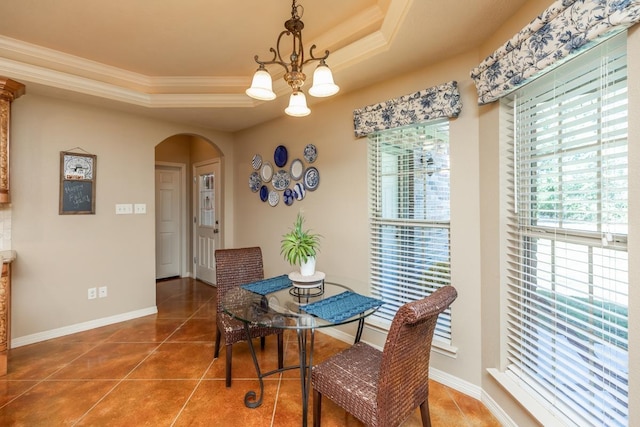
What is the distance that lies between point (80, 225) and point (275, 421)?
9.16 feet

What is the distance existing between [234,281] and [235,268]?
4.2 inches

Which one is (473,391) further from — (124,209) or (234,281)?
(124,209)

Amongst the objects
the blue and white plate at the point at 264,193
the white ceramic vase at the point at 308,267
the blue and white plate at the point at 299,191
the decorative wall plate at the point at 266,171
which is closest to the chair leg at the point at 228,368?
the white ceramic vase at the point at 308,267

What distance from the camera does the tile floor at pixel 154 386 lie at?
1.76 metres

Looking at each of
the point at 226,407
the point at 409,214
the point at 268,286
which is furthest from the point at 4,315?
the point at 409,214

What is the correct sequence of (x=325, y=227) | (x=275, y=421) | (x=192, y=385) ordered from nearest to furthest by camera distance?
1. (x=275, y=421)
2. (x=192, y=385)
3. (x=325, y=227)

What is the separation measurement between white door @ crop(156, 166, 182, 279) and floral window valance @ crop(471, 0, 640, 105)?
481 centimetres

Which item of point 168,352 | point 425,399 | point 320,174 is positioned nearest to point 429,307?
point 425,399

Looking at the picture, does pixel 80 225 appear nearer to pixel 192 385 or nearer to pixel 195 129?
pixel 195 129

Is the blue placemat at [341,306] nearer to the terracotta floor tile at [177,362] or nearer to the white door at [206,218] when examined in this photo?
the terracotta floor tile at [177,362]

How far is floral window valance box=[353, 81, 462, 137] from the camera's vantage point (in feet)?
6.37

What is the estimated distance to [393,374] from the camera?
4.17 ft

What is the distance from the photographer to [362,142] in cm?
256

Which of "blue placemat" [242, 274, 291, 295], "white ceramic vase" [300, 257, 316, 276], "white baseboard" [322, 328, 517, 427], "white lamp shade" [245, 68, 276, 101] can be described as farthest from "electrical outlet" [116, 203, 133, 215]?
"white baseboard" [322, 328, 517, 427]
